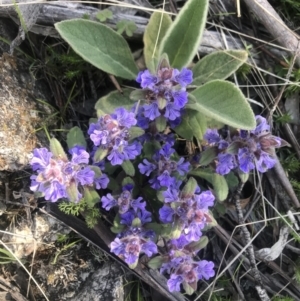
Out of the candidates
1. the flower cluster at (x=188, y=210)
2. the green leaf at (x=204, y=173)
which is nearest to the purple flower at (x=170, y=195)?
the flower cluster at (x=188, y=210)

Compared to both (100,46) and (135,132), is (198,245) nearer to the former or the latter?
(135,132)

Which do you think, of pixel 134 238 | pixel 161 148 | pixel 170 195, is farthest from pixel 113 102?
pixel 134 238

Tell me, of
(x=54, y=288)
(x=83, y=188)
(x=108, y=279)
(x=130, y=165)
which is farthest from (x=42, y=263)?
(x=130, y=165)

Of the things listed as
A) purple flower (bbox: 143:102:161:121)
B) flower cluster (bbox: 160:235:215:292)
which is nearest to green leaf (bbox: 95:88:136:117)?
purple flower (bbox: 143:102:161:121)

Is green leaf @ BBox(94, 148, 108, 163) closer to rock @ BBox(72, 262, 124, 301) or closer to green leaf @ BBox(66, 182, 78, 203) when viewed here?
green leaf @ BBox(66, 182, 78, 203)

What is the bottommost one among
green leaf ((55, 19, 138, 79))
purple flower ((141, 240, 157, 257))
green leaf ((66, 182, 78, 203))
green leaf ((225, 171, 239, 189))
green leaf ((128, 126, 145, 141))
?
purple flower ((141, 240, 157, 257))

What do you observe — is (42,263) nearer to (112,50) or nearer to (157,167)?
(157,167)

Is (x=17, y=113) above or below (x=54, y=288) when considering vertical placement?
above
